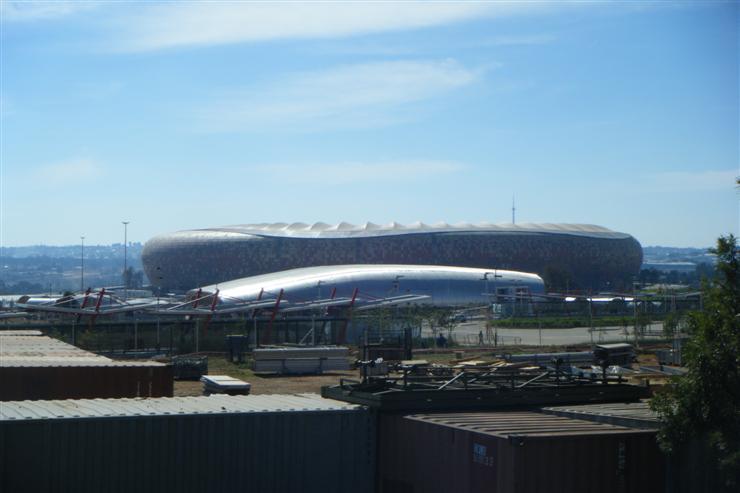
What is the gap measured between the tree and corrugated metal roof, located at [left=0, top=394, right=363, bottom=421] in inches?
187

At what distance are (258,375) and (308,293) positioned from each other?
64.8 meters

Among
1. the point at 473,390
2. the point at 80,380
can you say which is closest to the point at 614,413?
the point at 473,390

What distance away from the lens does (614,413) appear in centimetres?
1547

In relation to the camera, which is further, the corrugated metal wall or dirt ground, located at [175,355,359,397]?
dirt ground, located at [175,355,359,397]

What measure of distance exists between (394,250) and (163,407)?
130 metres

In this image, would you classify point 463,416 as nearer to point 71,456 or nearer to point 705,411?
point 705,411

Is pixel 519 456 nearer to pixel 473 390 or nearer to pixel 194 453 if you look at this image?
pixel 473 390

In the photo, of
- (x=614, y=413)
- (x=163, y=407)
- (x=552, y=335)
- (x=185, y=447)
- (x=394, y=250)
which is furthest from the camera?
(x=394, y=250)

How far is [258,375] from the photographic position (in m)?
40.3

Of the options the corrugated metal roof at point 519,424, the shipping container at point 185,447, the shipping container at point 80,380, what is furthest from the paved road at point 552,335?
the shipping container at point 185,447

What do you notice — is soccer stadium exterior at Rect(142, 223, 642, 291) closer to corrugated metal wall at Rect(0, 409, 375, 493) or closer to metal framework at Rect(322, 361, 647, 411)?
metal framework at Rect(322, 361, 647, 411)

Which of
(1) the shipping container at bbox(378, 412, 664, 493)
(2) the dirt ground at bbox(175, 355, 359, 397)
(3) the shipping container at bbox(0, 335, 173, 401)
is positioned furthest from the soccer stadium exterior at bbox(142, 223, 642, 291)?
(1) the shipping container at bbox(378, 412, 664, 493)

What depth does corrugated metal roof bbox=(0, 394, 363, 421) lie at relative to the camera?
14633 millimetres

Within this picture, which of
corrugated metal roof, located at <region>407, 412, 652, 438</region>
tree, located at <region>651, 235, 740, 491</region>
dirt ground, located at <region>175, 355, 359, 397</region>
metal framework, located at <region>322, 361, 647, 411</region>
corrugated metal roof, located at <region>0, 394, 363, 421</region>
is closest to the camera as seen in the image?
tree, located at <region>651, 235, 740, 491</region>
